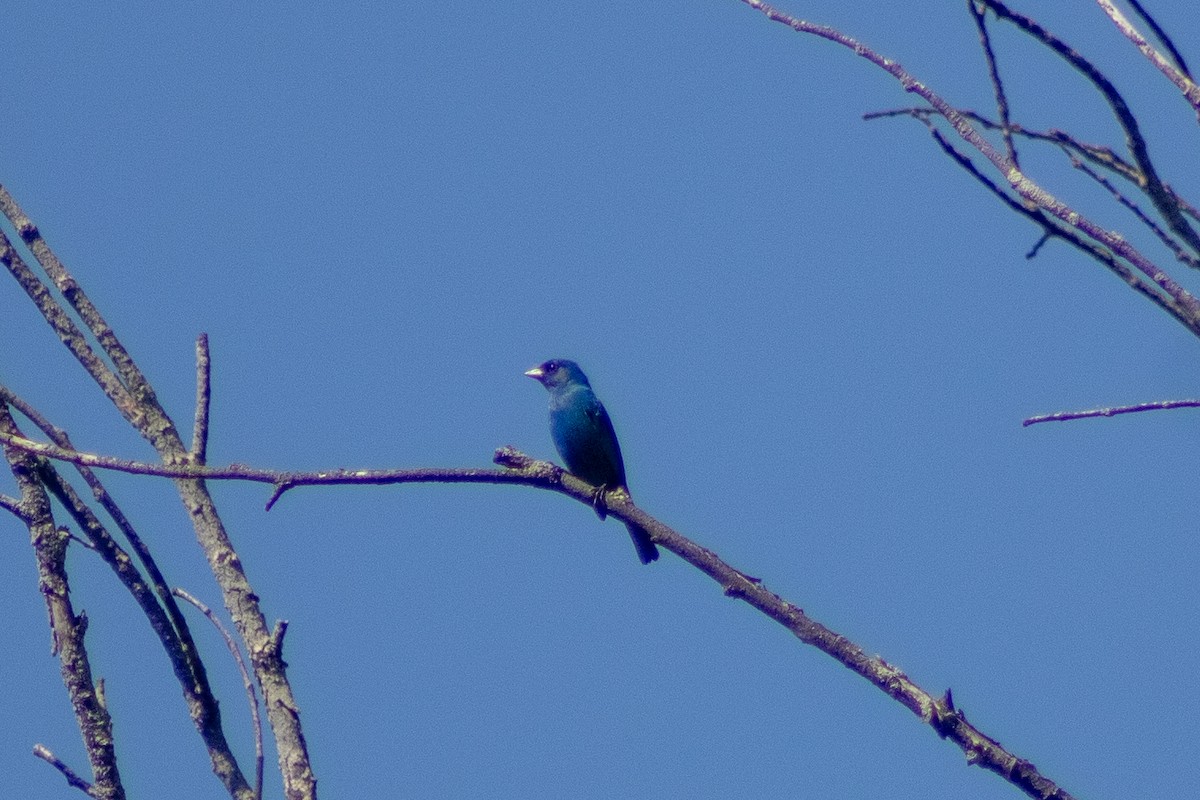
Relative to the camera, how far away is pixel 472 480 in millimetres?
4348

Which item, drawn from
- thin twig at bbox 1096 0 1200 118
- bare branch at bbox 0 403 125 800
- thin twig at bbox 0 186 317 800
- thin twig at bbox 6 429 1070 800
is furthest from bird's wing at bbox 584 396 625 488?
thin twig at bbox 1096 0 1200 118

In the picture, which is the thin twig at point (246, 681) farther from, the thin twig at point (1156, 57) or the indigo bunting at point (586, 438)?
the indigo bunting at point (586, 438)

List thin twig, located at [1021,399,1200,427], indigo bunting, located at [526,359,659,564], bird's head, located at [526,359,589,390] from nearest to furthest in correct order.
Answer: thin twig, located at [1021,399,1200,427] → indigo bunting, located at [526,359,659,564] → bird's head, located at [526,359,589,390]

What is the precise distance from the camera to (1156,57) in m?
3.32

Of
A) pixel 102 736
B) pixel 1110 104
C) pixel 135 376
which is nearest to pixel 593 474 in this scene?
pixel 135 376

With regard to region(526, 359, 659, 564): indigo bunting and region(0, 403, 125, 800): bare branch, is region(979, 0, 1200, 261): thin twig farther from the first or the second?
region(526, 359, 659, 564): indigo bunting

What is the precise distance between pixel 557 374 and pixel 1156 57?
401 inches

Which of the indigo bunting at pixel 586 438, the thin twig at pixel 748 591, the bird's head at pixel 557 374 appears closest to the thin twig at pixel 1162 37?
the thin twig at pixel 748 591

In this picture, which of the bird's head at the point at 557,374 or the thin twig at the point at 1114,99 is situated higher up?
the bird's head at the point at 557,374

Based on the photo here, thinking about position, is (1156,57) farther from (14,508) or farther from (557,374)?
(557,374)

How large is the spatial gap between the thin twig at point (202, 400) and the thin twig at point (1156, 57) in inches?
115

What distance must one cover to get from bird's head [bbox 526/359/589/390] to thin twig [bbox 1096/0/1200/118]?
389 inches

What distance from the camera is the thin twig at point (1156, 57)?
3.17 meters

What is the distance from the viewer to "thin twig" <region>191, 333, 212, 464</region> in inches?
183
